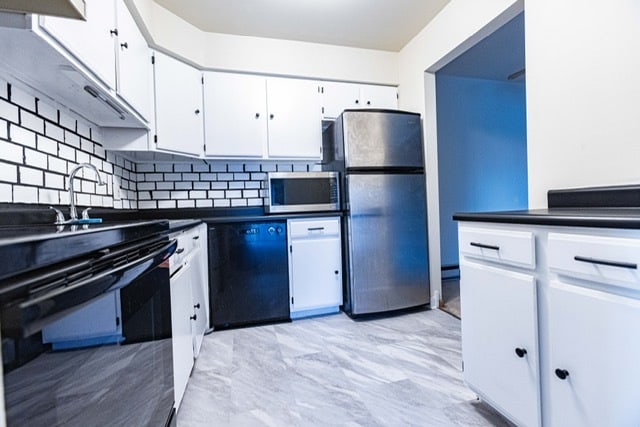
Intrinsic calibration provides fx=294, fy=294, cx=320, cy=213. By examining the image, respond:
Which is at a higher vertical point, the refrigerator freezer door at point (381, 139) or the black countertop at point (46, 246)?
the refrigerator freezer door at point (381, 139)

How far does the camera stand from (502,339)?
1103mm

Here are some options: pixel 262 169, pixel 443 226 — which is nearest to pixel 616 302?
pixel 262 169

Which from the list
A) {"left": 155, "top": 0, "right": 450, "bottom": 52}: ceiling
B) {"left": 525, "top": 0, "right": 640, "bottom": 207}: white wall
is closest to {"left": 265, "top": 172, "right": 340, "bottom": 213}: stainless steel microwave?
{"left": 155, "top": 0, "right": 450, "bottom": 52}: ceiling

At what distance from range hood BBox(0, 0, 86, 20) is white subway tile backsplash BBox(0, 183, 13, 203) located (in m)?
0.57

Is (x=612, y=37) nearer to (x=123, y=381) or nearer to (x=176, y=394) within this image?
(x=123, y=381)

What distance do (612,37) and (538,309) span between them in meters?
1.23

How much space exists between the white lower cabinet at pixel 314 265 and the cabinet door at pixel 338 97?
102 cm

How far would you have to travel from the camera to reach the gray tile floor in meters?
1.31

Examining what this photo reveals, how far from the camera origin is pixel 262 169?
9.36ft

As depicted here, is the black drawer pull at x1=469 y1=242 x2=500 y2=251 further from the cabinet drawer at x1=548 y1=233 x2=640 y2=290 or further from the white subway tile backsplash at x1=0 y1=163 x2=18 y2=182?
the white subway tile backsplash at x1=0 y1=163 x2=18 y2=182

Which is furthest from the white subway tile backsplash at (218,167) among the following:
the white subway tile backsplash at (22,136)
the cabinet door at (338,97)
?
the white subway tile backsplash at (22,136)

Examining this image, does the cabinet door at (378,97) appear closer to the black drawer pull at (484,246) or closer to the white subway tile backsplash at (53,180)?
the black drawer pull at (484,246)

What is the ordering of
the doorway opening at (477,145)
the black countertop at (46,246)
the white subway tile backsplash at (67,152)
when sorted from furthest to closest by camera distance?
the doorway opening at (477,145) < the white subway tile backsplash at (67,152) < the black countertop at (46,246)

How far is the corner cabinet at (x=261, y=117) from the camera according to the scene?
248 cm
